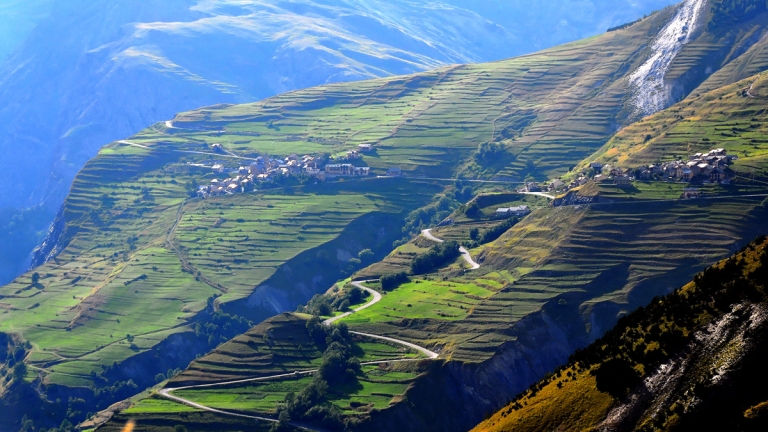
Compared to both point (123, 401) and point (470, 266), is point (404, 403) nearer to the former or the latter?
point (470, 266)

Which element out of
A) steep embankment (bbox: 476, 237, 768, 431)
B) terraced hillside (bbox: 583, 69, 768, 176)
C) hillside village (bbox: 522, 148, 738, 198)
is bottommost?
steep embankment (bbox: 476, 237, 768, 431)

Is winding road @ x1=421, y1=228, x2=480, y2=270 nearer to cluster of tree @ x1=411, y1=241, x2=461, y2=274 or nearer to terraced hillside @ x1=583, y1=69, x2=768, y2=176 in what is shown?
cluster of tree @ x1=411, y1=241, x2=461, y2=274

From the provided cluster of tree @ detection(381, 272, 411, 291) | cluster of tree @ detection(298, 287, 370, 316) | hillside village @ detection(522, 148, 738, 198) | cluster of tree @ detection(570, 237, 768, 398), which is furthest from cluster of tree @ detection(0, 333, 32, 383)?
cluster of tree @ detection(570, 237, 768, 398)

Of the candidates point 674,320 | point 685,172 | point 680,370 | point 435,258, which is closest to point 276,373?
point 435,258

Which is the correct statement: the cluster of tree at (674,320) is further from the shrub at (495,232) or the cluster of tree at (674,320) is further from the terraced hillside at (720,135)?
the shrub at (495,232)

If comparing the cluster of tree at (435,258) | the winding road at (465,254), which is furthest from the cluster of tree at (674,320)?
the cluster of tree at (435,258)

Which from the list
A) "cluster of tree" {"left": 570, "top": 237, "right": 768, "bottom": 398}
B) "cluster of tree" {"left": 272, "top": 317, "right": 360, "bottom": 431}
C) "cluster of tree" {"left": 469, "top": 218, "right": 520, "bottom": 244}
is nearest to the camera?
"cluster of tree" {"left": 570, "top": 237, "right": 768, "bottom": 398}

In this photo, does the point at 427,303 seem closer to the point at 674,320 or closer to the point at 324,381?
the point at 324,381
